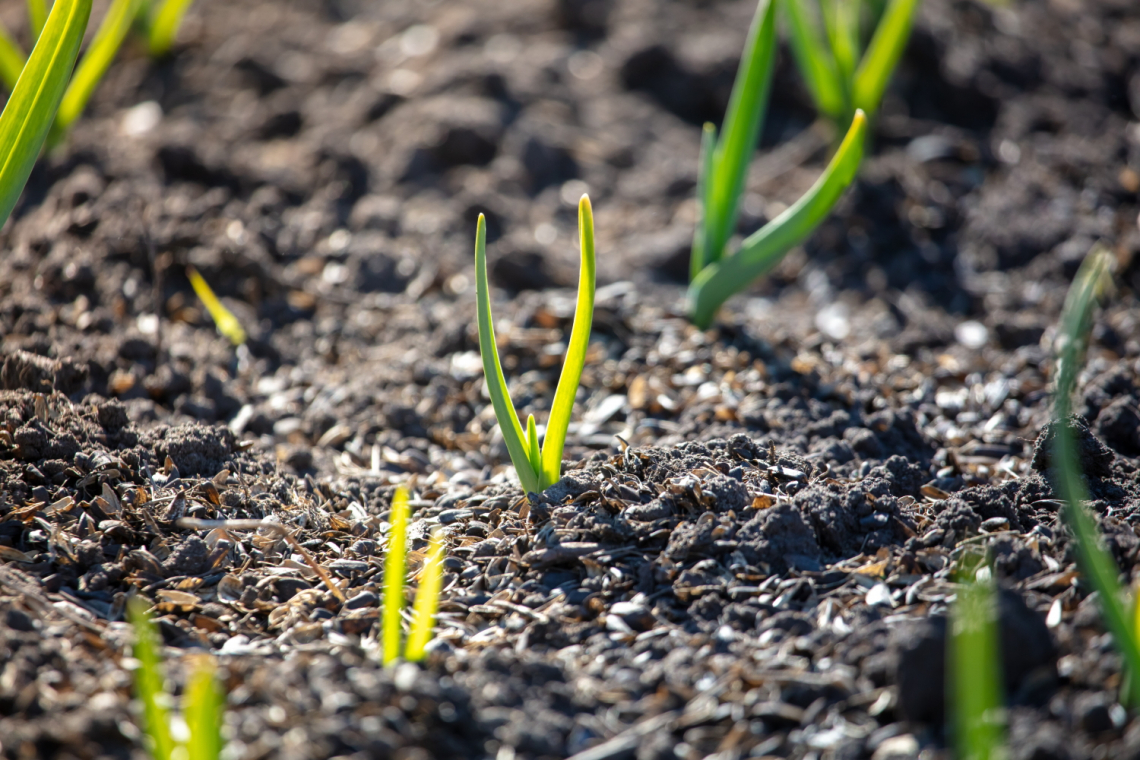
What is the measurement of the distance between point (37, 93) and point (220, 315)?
29.8 inches

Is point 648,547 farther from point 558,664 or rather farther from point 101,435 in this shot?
point 101,435

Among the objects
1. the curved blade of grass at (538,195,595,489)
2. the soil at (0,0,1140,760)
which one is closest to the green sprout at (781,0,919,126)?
the soil at (0,0,1140,760)

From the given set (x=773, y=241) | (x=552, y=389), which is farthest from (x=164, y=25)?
(x=773, y=241)

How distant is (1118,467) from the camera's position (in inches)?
68.2

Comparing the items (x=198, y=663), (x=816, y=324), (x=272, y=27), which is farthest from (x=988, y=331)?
(x=272, y=27)

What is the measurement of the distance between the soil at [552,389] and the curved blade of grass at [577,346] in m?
0.11

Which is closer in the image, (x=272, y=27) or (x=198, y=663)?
(x=198, y=663)

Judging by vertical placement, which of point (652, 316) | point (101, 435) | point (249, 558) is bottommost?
point (249, 558)

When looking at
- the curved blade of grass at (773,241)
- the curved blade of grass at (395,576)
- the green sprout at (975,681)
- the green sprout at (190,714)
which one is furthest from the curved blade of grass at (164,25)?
the green sprout at (975,681)

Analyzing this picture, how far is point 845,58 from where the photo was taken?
2.81 meters

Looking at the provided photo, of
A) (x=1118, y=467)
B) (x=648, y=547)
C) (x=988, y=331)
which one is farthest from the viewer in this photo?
(x=988, y=331)

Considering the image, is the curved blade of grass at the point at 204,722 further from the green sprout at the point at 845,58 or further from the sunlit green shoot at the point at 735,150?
the green sprout at the point at 845,58

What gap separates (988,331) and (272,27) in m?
3.16

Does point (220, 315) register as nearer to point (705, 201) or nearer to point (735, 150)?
point (705, 201)
